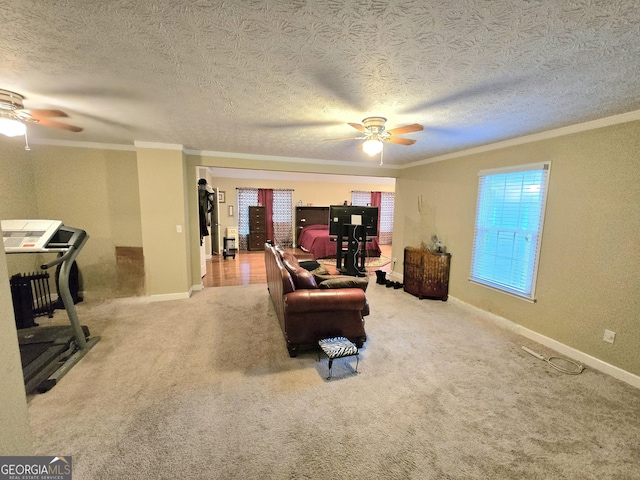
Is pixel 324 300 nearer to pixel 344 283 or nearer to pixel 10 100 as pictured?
pixel 344 283

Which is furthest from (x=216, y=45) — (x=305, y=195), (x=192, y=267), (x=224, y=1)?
(x=305, y=195)

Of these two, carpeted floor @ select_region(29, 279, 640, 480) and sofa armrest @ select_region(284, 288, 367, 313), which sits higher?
sofa armrest @ select_region(284, 288, 367, 313)

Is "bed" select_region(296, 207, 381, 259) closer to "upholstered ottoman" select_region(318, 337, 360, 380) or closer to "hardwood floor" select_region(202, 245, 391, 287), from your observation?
"hardwood floor" select_region(202, 245, 391, 287)

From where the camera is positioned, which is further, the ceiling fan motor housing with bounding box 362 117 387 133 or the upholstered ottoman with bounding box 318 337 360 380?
the ceiling fan motor housing with bounding box 362 117 387 133

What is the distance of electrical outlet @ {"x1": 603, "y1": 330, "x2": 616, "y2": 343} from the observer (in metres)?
2.33

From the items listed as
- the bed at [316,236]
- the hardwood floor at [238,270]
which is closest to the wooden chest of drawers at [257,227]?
the hardwood floor at [238,270]

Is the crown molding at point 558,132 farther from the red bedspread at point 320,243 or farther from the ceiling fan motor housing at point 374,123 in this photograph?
the red bedspread at point 320,243

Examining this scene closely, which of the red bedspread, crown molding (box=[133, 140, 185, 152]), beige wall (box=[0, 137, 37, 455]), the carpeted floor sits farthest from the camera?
the red bedspread

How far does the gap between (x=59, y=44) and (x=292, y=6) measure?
1.31m

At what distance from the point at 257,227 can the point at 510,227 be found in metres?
6.69

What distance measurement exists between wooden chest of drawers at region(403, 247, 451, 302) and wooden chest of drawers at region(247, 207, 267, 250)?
5.35 meters

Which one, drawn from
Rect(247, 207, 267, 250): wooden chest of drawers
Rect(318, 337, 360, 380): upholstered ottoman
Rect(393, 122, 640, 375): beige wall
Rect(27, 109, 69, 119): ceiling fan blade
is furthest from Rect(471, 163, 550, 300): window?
Rect(247, 207, 267, 250): wooden chest of drawers

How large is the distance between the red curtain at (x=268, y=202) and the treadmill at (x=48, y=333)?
5.91 meters

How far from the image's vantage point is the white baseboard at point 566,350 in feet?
7.37
